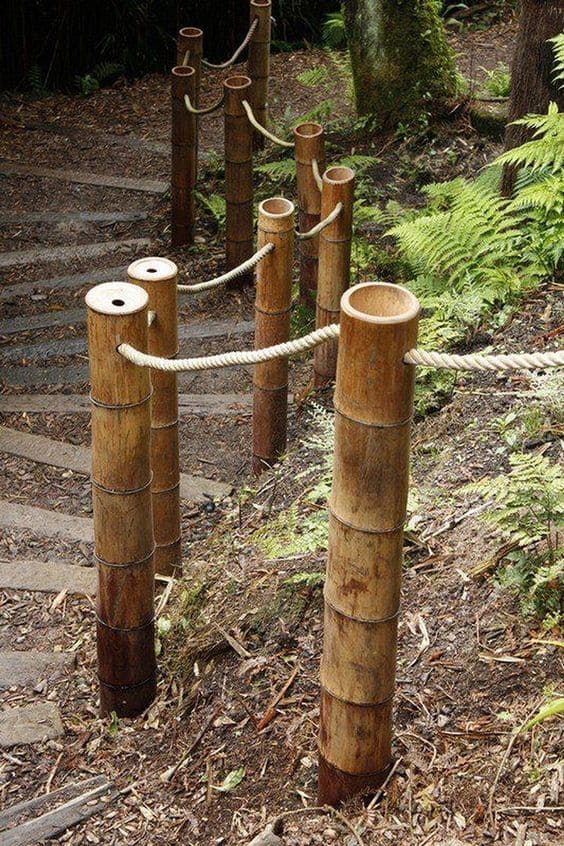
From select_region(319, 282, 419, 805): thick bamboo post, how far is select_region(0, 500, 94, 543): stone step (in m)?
2.25

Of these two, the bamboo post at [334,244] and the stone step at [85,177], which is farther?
the stone step at [85,177]

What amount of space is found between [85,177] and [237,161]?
8.59 feet

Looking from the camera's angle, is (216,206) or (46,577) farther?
(216,206)

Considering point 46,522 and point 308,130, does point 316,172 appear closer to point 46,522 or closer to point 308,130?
point 308,130

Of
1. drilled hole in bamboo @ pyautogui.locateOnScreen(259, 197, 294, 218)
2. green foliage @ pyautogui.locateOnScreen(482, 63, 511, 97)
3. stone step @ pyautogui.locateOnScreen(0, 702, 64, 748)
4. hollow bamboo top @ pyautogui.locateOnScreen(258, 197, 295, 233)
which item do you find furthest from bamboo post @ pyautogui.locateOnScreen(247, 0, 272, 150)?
stone step @ pyautogui.locateOnScreen(0, 702, 64, 748)

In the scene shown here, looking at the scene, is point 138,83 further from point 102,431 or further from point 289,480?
point 102,431

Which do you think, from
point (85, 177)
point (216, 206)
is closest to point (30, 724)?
point (216, 206)

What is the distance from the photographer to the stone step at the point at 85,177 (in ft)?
27.9

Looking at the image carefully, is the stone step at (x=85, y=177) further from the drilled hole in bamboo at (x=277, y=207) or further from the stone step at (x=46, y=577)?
the stone step at (x=46, y=577)

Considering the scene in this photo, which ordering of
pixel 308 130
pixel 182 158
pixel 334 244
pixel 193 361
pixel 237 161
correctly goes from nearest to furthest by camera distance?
A: 1. pixel 193 361
2. pixel 334 244
3. pixel 308 130
4. pixel 237 161
5. pixel 182 158

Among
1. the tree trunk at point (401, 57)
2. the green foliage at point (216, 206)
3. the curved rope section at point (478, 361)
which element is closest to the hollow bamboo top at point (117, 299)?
the curved rope section at point (478, 361)

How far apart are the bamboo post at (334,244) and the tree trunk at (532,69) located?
1.13 meters

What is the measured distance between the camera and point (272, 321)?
15.1 feet

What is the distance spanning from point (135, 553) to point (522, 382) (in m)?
1.95
